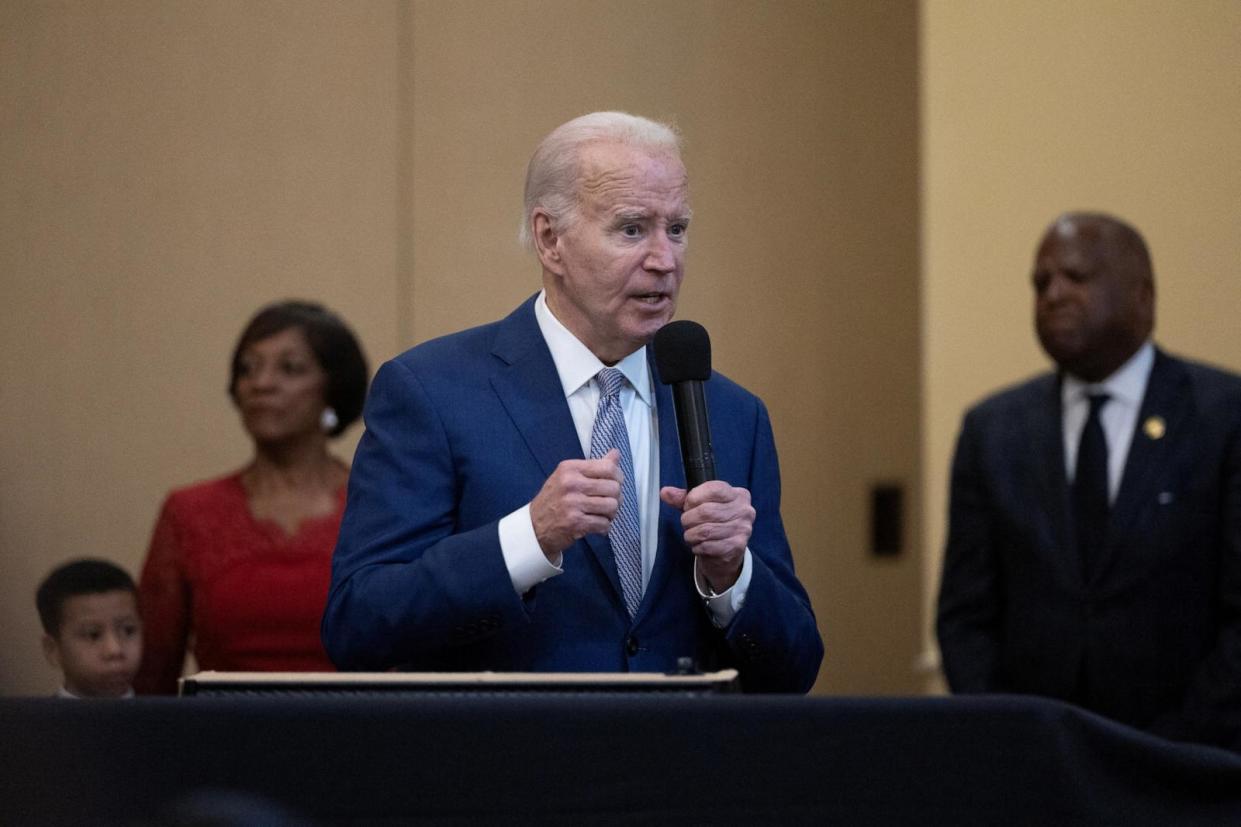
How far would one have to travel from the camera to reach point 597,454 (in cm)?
211

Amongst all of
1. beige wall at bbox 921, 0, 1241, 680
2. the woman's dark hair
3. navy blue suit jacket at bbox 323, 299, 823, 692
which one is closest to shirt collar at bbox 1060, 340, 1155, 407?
beige wall at bbox 921, 0, 1241, 680

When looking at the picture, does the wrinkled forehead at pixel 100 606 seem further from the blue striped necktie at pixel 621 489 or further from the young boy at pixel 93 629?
the blue striped necktie at pixel 621 489

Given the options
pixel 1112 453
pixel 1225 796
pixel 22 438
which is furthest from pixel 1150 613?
pixel 22 438

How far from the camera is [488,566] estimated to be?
1.93 m

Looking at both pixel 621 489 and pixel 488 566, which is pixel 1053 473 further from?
pixel 488 566

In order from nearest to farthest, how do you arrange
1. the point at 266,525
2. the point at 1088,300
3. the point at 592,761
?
1. the point at 592,761
2. the point at 266,525
3. the point at 1088,300

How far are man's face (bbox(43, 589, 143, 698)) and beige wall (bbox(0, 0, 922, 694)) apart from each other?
218 millimetres

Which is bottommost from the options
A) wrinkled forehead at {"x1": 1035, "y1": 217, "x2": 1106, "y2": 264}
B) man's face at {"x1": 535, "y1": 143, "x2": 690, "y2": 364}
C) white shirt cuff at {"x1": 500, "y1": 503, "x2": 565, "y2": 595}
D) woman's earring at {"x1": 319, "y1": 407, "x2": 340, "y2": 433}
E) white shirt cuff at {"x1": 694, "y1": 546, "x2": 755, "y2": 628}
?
white shirt cuff at {"x1": 694, "y1": 546, "x2": 755, "y2": 628}

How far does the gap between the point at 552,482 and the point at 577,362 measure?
0.32 meters

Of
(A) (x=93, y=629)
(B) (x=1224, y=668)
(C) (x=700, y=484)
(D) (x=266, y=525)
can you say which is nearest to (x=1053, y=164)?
(B) (x=1224, y=668)

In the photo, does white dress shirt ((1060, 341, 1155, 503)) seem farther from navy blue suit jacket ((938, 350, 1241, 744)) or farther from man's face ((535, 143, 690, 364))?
man's face ((535, 143, 690, 364))

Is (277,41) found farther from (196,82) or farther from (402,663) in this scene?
(402,663)

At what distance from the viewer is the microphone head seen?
1952mm

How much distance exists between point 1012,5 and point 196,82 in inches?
98.7
